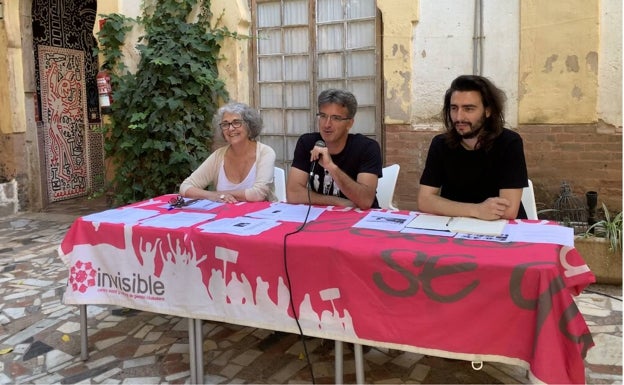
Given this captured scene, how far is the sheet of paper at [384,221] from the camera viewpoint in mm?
2576

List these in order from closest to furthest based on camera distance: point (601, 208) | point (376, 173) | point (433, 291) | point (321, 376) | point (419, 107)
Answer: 1. point (433, 291)
2. point (321, 376)
3. point (376, 173)
4. point (601, 208)
5. point (419, 107)

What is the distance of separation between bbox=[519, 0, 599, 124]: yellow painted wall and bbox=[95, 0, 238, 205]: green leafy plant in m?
3.18

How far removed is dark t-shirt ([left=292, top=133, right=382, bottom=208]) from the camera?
341cm

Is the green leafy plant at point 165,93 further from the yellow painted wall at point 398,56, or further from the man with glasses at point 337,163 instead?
the man with glasses at point 337,163

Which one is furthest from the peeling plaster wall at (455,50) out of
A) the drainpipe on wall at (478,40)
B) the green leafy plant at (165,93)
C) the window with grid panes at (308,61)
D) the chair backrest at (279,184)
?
the green leafy plant at (165,93)

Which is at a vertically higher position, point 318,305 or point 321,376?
point 318,305

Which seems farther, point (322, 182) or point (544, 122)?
point (544, 122)

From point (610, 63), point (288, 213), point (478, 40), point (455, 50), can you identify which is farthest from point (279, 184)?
point (610, 63)

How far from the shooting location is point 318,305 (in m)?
2.35

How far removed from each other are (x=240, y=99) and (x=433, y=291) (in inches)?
181

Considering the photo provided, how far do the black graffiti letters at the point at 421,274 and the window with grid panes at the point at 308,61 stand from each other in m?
3.75

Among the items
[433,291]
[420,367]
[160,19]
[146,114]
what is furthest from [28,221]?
[433,291]

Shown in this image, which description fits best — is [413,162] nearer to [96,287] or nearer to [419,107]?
[419,107]

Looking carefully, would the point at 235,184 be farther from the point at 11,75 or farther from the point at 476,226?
the point at 11,75
